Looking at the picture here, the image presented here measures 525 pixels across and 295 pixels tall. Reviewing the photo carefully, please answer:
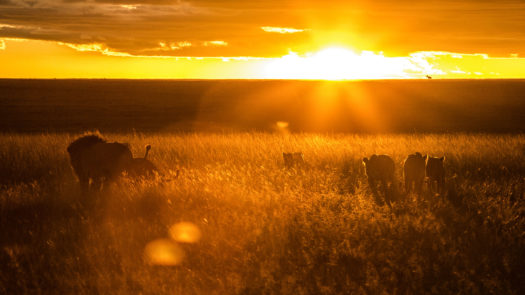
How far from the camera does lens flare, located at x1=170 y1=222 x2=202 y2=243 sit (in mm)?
6664

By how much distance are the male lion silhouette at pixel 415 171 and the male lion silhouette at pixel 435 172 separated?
0.36 m

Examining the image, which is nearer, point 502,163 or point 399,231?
point 399,231

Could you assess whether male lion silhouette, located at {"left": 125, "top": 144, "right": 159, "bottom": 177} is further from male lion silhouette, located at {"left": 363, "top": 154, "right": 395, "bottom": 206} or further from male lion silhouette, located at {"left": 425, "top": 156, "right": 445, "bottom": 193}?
male lion silhouette, located at {"left": 425, "top": 156, "right": 445, "bottom": 193}

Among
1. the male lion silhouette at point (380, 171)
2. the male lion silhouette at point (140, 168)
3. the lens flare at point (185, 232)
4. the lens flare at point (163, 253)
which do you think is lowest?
the lens flare at point (163, 253)

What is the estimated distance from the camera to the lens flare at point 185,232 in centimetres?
666

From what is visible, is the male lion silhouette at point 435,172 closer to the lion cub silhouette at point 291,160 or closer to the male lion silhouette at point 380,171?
the male lion silhouette at point 380,171

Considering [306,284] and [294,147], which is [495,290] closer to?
[306,284]

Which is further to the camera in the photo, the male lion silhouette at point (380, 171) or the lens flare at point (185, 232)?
the male lion silhouette at point (380, 171)

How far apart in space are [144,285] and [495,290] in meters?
3.76

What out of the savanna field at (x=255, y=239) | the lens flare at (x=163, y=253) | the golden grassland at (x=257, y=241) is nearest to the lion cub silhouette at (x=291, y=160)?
the savanna field at (x=255, y=239)

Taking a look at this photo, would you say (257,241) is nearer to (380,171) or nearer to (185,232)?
(185,232)

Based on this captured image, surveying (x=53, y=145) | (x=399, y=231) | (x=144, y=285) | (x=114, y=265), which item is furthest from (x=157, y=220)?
(x=53, y=145)

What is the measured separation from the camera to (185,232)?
6.96 metres

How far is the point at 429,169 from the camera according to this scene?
936 centimetres
